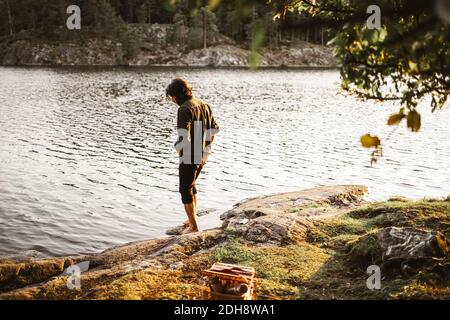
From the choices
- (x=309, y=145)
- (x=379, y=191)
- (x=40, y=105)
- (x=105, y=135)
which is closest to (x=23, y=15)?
(x=40, y=105)

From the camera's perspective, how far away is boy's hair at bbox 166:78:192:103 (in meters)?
9.17

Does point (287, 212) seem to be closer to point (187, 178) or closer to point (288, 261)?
point (187, 178)

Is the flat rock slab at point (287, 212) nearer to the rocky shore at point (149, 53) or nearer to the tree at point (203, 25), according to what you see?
the rocky shore at point (149, 53)

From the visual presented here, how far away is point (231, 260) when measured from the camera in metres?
7.54

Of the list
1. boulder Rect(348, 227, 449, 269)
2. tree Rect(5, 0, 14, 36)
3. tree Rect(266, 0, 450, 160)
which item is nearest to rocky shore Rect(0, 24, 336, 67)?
tree Rect(5, 0, 14, 36)

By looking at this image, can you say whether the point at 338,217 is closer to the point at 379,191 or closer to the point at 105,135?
the point at 379,191

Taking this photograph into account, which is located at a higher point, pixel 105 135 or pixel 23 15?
pixel 23 15

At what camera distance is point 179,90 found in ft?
30.2

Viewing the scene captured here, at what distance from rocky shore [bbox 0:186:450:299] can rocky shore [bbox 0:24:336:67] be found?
89.6 m

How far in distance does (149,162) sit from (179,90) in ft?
36.5

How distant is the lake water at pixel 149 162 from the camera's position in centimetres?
1238

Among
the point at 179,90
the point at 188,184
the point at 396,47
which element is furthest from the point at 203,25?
the point at 396,47
